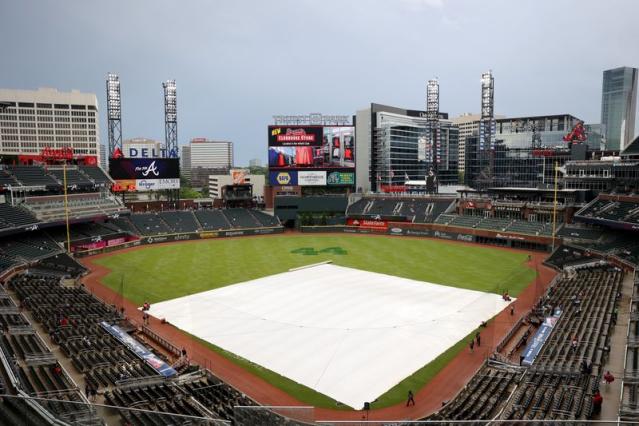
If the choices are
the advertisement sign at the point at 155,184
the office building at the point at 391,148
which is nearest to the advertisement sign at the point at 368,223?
the office building at the point at 391,148

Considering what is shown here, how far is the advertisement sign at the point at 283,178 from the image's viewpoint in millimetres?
78625

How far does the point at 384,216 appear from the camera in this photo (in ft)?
255

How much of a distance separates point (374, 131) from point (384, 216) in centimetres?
4170

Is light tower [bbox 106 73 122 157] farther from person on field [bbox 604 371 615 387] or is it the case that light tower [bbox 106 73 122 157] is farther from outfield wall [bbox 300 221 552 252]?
person on field [bbox 604 371 615 387]

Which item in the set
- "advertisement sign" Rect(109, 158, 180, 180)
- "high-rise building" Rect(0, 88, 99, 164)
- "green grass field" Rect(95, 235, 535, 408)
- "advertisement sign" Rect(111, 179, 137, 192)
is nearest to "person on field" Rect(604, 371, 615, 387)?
"green grass field" Rect(95, 235, 535, 408)

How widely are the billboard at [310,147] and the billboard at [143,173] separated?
1696cm

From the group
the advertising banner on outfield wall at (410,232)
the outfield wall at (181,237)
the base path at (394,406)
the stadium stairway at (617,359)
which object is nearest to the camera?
the stadium stairway at (617,359)

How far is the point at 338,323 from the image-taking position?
101ft

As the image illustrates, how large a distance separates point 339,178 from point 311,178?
508 cm

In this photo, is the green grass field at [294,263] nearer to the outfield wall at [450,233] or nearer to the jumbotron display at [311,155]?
the outfield wall at [450,233]

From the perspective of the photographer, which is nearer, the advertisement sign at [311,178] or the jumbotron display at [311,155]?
the jumbotron display at [311,155]

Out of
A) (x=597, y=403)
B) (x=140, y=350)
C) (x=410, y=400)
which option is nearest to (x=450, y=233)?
(x=410, y=400)

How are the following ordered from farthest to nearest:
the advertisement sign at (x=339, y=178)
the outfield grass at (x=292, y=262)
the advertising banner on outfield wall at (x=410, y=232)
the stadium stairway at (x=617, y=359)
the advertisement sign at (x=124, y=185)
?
the advertisement sign at (x=339, y=178), the advertising banner on outfield wall at (x=410, y=232), the advertisement sign at (x=124, y=185), the outfield grass at (x=292, y=262), the stadium stairway at (x=617, y=359)

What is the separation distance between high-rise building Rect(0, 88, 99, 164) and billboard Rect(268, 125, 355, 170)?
102 m
